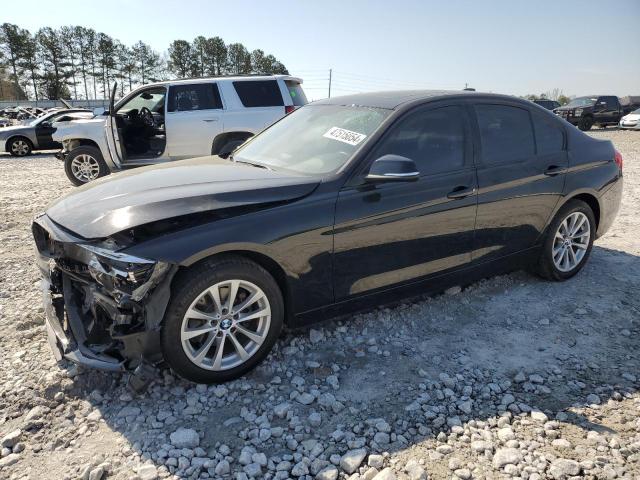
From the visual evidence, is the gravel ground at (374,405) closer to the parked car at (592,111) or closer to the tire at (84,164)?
the tire at (84,164)

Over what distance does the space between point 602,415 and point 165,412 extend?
2.44m

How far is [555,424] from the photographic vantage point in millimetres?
2611

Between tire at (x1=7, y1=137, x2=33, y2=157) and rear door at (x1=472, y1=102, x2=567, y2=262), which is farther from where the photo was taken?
tire at (x1=7, y1=137, x2=33, y2=157)

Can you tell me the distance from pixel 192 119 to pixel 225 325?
22.1 ft

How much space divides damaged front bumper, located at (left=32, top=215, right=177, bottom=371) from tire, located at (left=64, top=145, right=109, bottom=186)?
6.87m

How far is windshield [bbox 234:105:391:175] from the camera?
335 centimetres

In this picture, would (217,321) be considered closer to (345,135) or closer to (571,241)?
(345,135)

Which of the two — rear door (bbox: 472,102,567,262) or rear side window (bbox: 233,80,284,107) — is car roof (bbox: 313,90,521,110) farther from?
rear side window (bbox: 233,80,284,107)

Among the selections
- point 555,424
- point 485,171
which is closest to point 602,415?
point 555,424

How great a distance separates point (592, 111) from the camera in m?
24.6

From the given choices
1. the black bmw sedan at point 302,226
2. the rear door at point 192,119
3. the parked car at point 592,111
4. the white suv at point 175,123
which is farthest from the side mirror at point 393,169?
the parked car at point 592,111

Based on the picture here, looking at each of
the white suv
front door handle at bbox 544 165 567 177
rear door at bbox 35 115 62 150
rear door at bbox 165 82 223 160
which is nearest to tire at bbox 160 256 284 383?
front door handle at bbox 544 165 567 177

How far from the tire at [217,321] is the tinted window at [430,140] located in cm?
122

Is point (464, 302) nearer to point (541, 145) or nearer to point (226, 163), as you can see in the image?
point (541, 145)
